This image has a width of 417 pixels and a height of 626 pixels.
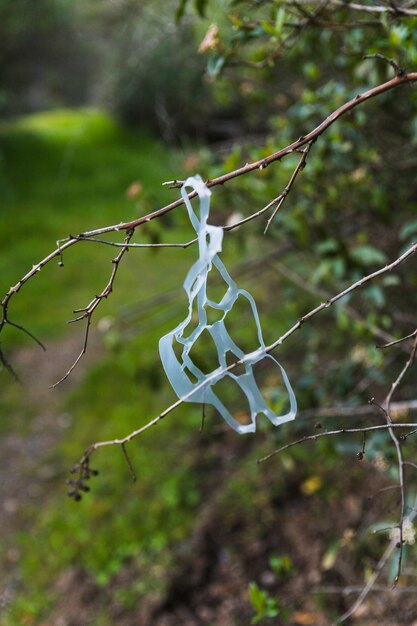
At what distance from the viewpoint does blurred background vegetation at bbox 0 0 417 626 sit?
2.12 m

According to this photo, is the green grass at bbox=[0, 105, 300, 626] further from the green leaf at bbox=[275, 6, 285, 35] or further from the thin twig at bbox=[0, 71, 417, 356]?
the thin twig at bbox=[0, 71, 417, 356]

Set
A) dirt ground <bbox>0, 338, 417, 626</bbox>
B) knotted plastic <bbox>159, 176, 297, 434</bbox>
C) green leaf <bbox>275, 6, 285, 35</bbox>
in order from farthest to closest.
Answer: dirt ground <bbox>0, 338, 417, 626</bbox>
green leaf <bbox>275, 6, 285, 35</bbox>
knotted plastic <bbox>159, 176, 297, 434</bbox>

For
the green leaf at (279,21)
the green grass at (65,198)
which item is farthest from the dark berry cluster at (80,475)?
the green grass at (65,198)

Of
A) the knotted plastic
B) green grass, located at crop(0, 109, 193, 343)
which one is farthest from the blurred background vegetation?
green grass, located at crop(0, 109, 193, 343)

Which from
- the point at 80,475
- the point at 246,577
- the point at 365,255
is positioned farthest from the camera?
the point at 246,577

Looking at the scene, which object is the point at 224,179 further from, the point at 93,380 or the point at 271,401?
the point at 93,380

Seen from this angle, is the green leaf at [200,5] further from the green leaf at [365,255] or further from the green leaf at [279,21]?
the green leaf at [365,255]

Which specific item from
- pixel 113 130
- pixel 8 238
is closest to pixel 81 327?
pixel 8 238

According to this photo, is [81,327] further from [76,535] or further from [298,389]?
[298,389]

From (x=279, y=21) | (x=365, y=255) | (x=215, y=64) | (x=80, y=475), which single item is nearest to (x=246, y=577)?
(x=365, y=255)

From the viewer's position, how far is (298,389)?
2406 mm

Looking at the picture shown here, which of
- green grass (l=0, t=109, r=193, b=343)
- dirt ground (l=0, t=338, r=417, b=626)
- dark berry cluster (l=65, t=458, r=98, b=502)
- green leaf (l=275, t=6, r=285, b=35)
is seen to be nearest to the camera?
dark berry cluster (l=65, t=458, r=98, b=502)

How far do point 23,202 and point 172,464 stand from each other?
23.9 feet

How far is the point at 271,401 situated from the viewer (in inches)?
87.3
